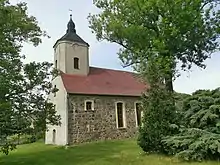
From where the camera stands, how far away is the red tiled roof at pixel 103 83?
23828 mm

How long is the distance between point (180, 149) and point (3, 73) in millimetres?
8448

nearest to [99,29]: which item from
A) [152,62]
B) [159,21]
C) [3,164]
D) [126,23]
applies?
[126,23]

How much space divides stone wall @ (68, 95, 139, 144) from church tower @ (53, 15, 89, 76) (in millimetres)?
3748

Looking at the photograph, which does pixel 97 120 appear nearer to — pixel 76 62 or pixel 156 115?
pixel 76 62

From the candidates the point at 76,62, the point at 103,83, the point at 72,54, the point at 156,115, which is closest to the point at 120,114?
the point at 103,83

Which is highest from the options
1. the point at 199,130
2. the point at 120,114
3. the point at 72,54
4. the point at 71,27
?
the point at 71,27

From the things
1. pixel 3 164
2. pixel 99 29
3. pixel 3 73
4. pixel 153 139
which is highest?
pixel 99 29

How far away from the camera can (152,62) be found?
13.6m

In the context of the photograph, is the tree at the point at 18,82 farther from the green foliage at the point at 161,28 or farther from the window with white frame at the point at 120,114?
the window with white frame at the point at 120,114

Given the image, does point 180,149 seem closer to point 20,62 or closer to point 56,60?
point 20,62

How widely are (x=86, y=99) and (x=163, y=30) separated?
9.89m

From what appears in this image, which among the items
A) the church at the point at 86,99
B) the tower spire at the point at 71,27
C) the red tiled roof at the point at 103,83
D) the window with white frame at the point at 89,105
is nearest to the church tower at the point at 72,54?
the church at the point at 86,99

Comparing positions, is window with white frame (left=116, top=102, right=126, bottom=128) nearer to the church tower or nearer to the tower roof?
the church tower

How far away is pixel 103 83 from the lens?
2605 centimetres
